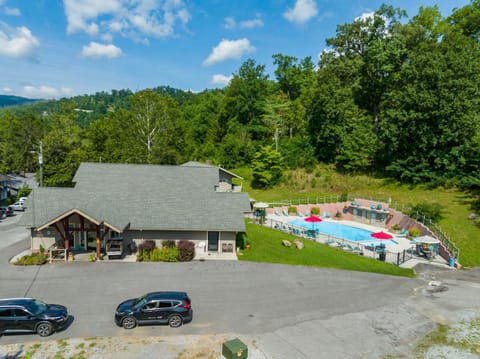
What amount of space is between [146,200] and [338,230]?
84.9ft

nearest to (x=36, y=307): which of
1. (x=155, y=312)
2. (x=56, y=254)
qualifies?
(x=155, y=312)

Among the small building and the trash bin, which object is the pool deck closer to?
the small building

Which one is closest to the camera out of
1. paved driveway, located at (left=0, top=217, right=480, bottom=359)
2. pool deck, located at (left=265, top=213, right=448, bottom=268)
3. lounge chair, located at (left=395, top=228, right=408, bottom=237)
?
paved driveway, located at (left=0, top=217, right=480, bottom=359)

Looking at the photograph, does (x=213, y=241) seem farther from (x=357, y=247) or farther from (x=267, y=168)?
(x=267, y=168)

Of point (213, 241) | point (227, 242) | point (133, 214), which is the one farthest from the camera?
point (213, 241)

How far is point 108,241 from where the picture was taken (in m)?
28.5

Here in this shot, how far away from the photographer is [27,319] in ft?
53.4

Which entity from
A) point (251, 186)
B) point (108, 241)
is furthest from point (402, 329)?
point (251, 186)

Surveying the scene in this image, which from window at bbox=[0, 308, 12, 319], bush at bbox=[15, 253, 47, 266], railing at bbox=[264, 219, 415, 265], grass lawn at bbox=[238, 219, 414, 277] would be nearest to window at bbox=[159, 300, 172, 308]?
window at bbox=[0, 308, 12, 319]

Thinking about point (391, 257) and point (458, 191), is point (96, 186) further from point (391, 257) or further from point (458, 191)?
point (458, 191)

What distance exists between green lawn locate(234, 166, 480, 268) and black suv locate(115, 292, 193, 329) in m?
26.3

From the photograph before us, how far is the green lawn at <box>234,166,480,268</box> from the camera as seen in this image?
34.6m

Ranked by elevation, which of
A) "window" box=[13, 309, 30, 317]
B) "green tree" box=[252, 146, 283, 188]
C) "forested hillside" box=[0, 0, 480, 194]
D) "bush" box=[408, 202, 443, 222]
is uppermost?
"forested hillside" box=[0, 0, 480, 194]

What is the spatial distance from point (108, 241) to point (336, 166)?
46888 mm
